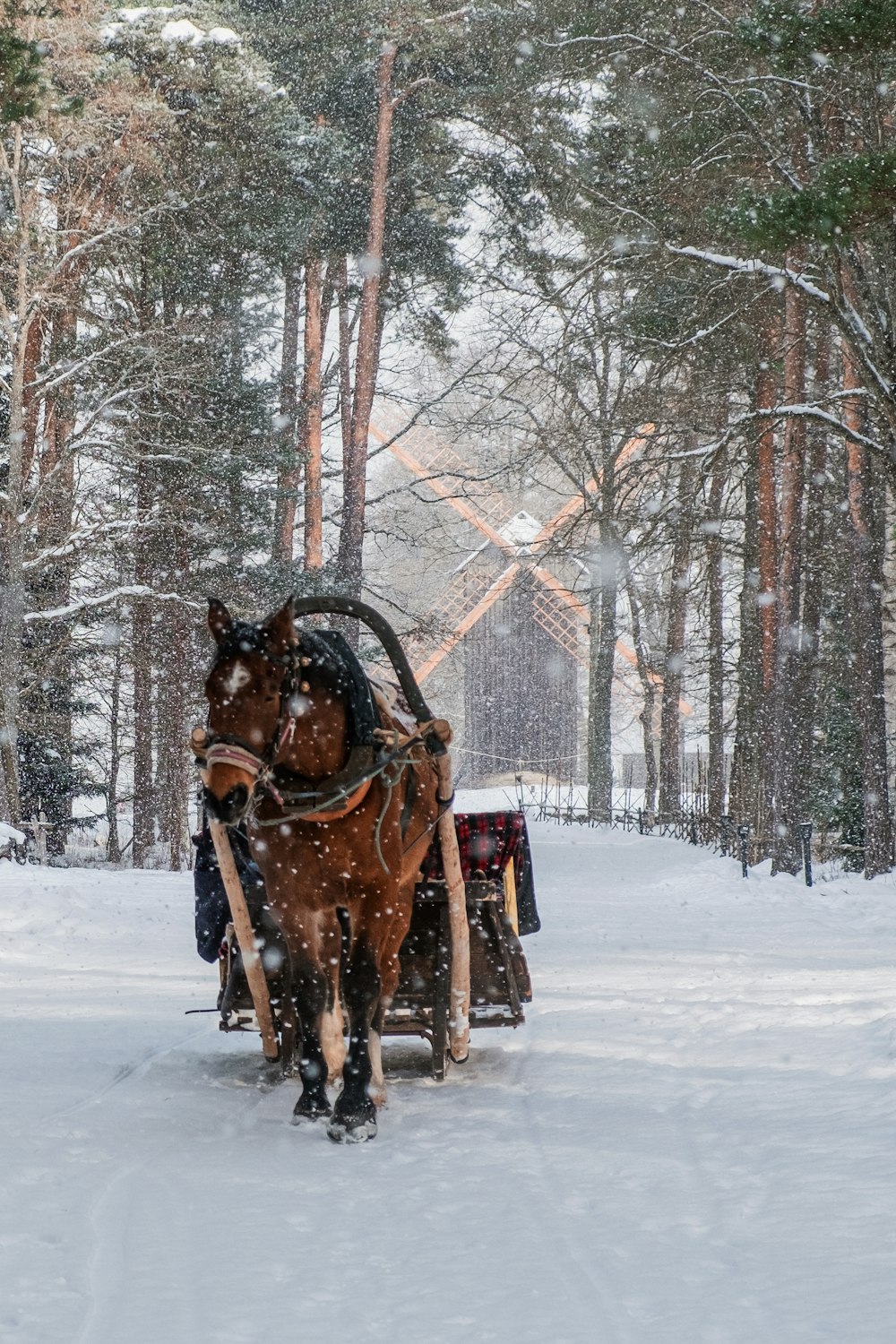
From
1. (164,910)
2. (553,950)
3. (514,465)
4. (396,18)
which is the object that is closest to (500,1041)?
(553,950)

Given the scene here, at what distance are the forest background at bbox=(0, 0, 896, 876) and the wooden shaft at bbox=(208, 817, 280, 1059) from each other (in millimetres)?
7847

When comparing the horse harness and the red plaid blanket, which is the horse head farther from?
the red plaid blanket

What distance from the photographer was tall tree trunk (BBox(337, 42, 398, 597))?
25.9 m

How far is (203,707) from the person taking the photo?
2862 centimetres

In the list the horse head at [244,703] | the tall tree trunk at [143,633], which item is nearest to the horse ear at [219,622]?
the horse head at [244,703]

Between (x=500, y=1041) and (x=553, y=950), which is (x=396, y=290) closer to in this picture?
(x=553, y=950)

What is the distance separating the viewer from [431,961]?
22.0 ft

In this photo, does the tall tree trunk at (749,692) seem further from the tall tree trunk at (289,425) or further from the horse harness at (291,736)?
the horse harness at (291,736)

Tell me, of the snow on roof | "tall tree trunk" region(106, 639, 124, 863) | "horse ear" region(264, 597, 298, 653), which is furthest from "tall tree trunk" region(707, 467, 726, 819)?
"horse ear" region(264, 597, 298, 653)

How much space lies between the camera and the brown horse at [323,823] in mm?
5223

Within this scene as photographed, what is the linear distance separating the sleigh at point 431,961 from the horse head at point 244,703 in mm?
1147

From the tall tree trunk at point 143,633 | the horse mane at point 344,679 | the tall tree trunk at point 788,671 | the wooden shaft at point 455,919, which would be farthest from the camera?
the tall tree trunk at point 143,633

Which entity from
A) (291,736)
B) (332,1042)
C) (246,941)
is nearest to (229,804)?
(291,736)

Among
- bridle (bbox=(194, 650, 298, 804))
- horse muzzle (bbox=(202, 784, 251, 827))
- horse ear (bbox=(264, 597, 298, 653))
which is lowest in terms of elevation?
horse muzzle (bbox=(202, 784, 251, 827))
